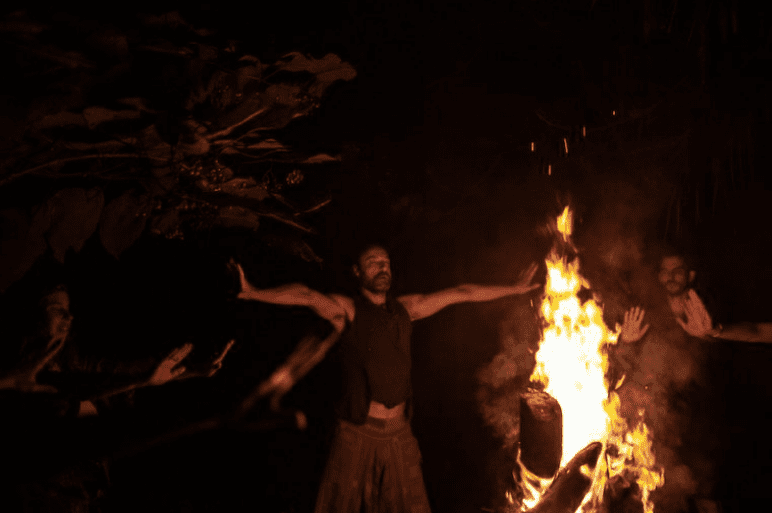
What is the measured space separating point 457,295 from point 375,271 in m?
0.88

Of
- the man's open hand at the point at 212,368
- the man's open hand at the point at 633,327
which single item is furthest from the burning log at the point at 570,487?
the man's open hand at the point at 212,368

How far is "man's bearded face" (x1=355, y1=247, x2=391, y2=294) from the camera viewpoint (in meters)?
4.02

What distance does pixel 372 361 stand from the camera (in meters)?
3.88

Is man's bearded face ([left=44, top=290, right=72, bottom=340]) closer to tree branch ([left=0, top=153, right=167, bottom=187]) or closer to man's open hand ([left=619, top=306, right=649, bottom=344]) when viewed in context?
tree branch ([left=0, top=153, right=167, bottom=187])

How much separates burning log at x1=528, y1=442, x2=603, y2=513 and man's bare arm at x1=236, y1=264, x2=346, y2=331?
196cm

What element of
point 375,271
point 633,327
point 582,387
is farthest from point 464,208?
point 582,387

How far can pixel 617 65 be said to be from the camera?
4.25m

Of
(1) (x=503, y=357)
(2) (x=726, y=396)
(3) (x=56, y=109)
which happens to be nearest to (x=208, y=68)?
(3) (x=56, y=109)

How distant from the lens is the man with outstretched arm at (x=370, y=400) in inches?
149

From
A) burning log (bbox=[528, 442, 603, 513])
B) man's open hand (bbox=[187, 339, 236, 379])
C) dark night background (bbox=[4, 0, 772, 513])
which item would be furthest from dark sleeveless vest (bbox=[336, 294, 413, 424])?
burning log (bbox=[528, 442, 603, 513])

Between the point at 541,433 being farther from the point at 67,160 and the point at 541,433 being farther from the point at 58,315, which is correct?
the point at 67,160

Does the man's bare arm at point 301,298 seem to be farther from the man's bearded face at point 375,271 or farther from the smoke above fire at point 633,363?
the smoke above fire at point 633,363

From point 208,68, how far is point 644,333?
13.1 feet

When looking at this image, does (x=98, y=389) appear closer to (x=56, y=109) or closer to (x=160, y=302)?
(x=160, y=302)
